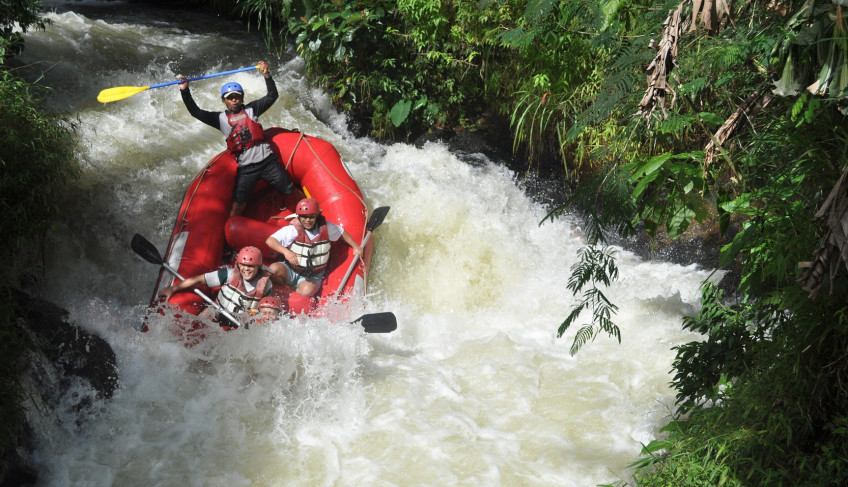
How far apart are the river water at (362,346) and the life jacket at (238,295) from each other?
196 millimetres

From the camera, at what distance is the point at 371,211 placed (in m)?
5.79

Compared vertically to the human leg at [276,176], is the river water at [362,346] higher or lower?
lower

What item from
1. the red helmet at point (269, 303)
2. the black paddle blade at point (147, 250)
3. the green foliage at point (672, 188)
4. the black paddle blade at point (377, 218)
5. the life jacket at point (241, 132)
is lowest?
the red helmet at point (269, 303)

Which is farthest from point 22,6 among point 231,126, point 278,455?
point 278,455

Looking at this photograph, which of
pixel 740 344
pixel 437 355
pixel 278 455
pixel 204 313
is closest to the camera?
pixel 740 344

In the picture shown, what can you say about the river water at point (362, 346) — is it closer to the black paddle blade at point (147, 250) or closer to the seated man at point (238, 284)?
the seated man at point (238, 284)

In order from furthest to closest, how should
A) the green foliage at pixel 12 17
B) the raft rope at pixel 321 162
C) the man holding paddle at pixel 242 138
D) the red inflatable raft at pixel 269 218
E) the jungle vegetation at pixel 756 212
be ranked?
Result: the raft rope at pixel 321 162 < the man holding paddle at pixel 242 138 < the green foliage at pixel 12 17 < the red inflatable raft at pixel 269 218 < the jungle vegetation at pixel 756 212

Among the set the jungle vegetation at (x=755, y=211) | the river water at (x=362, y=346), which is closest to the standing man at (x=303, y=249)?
the river water at (x=362, y=346)

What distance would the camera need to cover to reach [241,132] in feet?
16.8

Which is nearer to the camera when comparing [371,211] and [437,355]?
[437,355]

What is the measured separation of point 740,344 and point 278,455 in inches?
90.6

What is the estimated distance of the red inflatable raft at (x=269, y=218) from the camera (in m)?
4.61

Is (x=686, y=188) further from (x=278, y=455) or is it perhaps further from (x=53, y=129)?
(x=53, y=129)

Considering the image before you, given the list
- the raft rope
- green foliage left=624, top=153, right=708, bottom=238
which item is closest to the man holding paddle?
the raft rope
